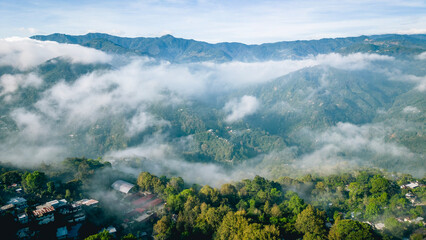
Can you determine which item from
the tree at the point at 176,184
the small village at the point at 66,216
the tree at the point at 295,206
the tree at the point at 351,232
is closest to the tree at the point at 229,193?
the tree at the point at 176,184

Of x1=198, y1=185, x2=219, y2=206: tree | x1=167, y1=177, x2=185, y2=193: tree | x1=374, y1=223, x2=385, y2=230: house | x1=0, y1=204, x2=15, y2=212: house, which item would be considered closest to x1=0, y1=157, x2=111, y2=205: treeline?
x1=0, y1=204, x2=15, y2=212: house

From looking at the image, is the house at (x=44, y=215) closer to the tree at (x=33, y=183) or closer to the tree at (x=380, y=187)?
the tree at (x=33, y=183)

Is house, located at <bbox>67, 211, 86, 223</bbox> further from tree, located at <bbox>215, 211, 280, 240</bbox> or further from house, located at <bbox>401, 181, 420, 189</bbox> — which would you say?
house, located at <bbox>401, 181, 420, 189</bbox>

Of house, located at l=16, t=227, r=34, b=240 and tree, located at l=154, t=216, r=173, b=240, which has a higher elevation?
house, located at l=16, t=227, r=34, b=240

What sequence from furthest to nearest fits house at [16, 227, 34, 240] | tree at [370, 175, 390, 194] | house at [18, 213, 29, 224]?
1. tree at [370, 175, 390, 194]
2. house at [18, 213, 29, 224]
3. house at [16, 227, 34, 240]

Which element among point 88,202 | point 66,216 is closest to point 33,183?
point 88,202

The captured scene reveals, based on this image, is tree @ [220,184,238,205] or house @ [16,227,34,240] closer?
house @ [16,227,34,240]

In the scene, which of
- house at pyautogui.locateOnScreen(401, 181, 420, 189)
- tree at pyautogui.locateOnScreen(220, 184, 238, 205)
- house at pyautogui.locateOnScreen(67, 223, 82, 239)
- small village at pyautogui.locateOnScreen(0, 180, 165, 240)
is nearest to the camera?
small village at pyautogui.locateOnScreen(0, 180, 165, 240)
